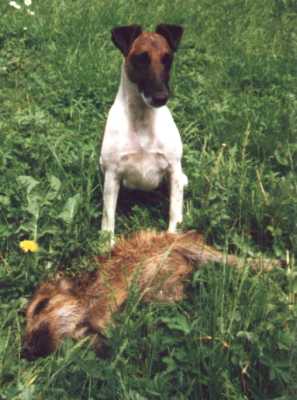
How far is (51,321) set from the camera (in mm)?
2982

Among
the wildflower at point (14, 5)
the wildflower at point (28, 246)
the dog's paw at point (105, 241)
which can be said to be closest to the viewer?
the wildflower at point (28, 246)

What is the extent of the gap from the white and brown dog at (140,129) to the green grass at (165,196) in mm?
149

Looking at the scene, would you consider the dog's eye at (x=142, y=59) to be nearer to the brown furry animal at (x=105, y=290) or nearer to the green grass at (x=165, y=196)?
the green grass at (x=165, y=196)

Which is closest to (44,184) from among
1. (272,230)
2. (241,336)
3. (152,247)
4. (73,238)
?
(73,238)

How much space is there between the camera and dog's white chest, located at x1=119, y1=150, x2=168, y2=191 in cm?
396

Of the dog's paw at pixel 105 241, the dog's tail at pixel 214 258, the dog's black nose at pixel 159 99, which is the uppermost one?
the dog's black nose at pixel 159 99

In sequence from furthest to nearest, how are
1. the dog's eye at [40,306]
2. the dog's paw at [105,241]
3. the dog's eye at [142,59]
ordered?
the dog's eye at [142,59] < the dog's paw at [105,241] < the dog's eye at [40,306]

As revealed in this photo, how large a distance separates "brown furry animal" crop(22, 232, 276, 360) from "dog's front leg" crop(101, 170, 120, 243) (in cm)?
67

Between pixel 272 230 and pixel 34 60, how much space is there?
3113 millimetres

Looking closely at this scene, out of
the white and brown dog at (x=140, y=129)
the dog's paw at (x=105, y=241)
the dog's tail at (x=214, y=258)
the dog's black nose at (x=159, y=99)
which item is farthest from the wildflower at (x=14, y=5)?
the dog's tail at (x=214, y=258)

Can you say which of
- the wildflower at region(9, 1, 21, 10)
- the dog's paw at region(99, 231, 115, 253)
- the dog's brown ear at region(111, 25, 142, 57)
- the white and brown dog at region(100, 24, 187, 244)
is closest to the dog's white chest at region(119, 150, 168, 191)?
the white and brown dog at region(100, 24, 187, 244)

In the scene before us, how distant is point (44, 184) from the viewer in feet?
13.6

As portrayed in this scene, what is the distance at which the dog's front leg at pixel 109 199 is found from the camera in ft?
13.1

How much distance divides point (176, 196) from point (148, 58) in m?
0.84
